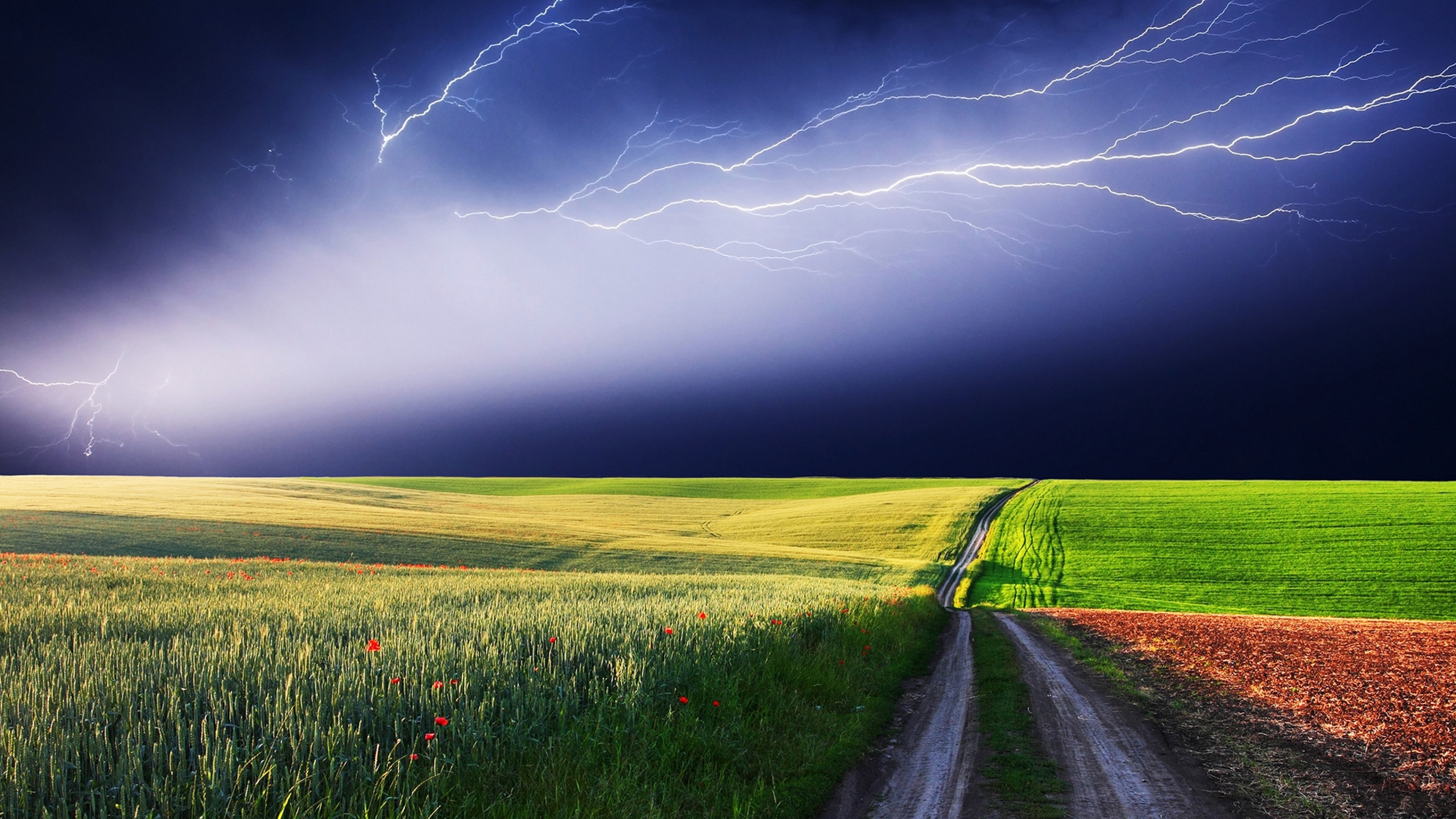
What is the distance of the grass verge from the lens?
5.55m

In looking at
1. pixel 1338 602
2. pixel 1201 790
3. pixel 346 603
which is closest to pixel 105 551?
pixel 346 603

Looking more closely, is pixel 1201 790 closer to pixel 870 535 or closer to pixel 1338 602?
pixel 1338 602

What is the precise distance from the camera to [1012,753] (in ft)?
22.3

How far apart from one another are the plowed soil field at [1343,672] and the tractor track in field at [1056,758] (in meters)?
1.80

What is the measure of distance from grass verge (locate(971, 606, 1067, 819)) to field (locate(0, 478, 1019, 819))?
1.30 meters

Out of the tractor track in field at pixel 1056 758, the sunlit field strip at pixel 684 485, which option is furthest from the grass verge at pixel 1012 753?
the sunlit field strip at pixel 684 485

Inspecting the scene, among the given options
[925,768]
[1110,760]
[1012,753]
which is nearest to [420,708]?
[925,768]

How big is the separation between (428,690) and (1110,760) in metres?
6.58

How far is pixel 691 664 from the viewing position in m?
7.41

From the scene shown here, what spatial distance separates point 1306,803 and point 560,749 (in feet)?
20.3

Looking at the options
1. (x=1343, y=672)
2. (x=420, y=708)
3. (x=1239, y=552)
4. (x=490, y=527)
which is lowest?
(x=1239, y=552)

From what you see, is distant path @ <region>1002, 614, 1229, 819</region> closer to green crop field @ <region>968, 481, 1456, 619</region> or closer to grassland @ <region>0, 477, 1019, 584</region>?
green crop field @ <region>968, 481, 1456, 619</region>

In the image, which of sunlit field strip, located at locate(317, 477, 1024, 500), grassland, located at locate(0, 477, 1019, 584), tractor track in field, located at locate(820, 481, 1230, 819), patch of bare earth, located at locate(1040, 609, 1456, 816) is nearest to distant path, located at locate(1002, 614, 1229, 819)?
tractor track in field, located at locate(820, 481, 1230, 819)

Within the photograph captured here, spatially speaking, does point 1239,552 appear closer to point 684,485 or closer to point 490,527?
point 490,527
